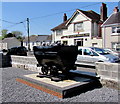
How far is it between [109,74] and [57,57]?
1996 mm

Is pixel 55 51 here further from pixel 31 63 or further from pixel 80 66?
pixel 80 66

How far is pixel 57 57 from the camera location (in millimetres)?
5152

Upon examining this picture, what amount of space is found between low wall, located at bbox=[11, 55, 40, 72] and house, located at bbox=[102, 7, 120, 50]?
1559 centimetres

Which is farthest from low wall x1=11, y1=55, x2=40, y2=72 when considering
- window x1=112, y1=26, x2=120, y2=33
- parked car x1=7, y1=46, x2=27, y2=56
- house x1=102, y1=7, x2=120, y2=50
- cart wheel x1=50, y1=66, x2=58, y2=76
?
window x1=112, y1=26, x2=120, y2=33

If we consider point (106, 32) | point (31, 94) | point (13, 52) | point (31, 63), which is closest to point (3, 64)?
point (31, 63)

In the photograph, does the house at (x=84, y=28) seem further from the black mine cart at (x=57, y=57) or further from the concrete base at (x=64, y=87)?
the concrete base at (x=64, y=87)

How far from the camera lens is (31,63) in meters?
8.92

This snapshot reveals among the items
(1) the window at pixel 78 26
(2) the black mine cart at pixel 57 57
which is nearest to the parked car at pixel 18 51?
(1) the window at pixel 78 26

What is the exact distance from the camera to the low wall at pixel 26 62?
8633mm

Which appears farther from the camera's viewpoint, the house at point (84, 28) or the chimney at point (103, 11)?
the chimney at point (103, 11)

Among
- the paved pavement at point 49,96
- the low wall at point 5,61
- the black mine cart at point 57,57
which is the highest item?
the black mine cart at point 57,57

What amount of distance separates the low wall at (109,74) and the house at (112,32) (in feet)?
54.7

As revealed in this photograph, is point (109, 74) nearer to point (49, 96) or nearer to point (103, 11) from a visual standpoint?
point (49, 96)

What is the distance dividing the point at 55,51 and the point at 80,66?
18.8ft
